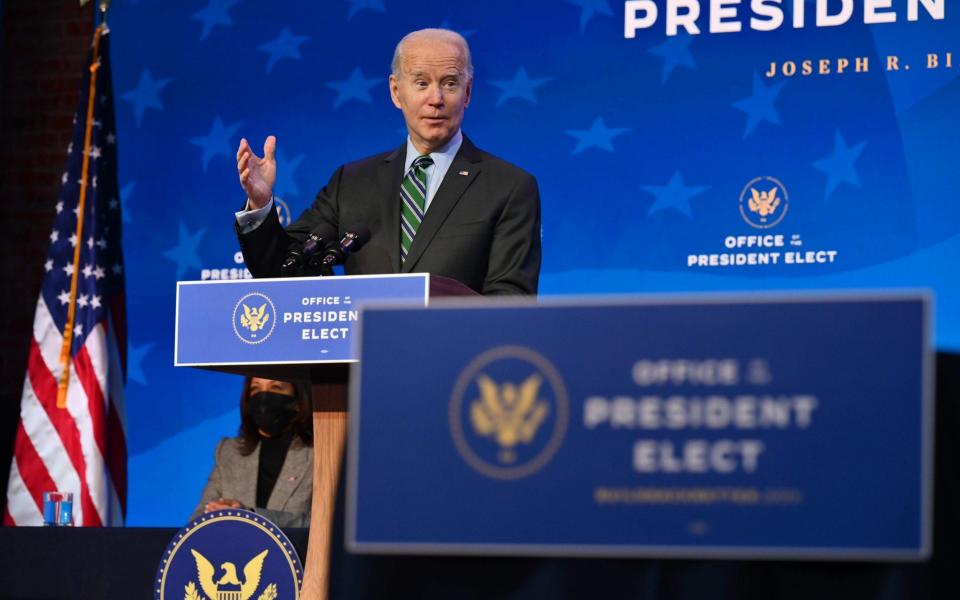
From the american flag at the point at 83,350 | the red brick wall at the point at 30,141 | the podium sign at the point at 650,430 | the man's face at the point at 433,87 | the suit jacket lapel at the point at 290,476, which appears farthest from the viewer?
the red brick wall at the point at 30,141

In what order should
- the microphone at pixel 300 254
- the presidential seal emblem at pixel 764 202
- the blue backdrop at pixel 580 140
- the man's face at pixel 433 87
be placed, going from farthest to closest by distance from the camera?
the presidential seal emblem at pixel 764 202 → the blue backdrop at pixel 580 140 → the man's face at pixel 433 87 → the microphone at pixel 300 254

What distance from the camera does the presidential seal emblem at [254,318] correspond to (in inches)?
97.6

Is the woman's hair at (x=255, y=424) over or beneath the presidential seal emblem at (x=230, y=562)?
over

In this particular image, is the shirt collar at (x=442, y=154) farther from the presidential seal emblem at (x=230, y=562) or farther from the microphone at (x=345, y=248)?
the presidential seal emblem at (x=230, y=562)

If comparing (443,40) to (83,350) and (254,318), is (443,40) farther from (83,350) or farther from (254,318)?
(83,350)

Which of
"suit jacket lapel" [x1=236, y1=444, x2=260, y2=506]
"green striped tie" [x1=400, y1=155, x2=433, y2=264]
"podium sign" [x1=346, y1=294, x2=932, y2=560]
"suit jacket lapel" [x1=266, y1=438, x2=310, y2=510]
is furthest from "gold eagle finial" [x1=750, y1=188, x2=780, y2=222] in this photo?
"podium sign" [x1=346, y1=294, x2=932, y2=560]

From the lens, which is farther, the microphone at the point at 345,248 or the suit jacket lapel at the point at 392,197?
the suit jacket lapel at the point at 392,197

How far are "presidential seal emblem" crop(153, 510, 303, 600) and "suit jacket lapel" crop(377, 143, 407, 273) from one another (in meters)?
0.62

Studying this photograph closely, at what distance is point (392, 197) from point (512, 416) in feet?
5.35

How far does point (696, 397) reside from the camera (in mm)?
1352

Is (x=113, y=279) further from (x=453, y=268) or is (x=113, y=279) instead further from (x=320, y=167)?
(x=453, y=268)

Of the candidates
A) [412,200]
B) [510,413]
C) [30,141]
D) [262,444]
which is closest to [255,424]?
[262,444]

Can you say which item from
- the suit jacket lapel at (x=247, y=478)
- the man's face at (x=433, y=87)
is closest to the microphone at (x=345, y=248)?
the man's face at (x=433, y=87)

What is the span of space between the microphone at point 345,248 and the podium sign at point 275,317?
0.26 m
